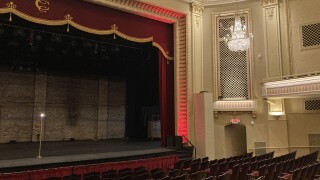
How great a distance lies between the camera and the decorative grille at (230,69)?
12383 mm

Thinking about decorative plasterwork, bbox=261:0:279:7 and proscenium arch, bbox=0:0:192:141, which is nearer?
proscenium arch, bbox=0:0:192:141

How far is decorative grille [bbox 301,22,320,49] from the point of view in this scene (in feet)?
37.3

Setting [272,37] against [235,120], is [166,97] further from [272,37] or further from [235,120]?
[272,37]

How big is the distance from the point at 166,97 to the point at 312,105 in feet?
18.3

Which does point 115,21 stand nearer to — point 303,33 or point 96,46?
point 96,46

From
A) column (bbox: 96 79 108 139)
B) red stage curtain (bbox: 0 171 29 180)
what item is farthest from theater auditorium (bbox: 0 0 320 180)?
column (bbox: 96 79 108 139)

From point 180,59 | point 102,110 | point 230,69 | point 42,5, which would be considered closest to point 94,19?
point 42,5

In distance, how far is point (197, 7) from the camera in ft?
41.8

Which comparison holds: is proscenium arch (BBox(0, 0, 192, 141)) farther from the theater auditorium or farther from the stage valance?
the stage valance

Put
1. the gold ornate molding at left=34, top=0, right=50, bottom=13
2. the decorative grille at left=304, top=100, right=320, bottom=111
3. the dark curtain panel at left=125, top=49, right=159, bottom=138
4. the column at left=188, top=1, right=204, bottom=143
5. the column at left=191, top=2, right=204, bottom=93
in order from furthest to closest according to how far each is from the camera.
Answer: the dark curtain panel at left=125, top=49, right=159, bottom=138 → the column at left=191, top=2, right=204, bottom=93 → the column at left=188, top=1, right=204, bottom=143 → the decorative grille at left=304, top=100, right=320, bottom=111 → the gold ornate molding at left=34, top=0, right=50, bottom=13

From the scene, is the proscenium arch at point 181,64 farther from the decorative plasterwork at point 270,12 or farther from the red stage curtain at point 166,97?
the decorative plasterwork at point 270,12

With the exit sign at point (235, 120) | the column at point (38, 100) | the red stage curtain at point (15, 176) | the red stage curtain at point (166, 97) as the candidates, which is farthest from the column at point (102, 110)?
the red stage curtain at point (15, 176)

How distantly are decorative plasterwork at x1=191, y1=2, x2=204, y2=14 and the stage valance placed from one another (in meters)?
1.21

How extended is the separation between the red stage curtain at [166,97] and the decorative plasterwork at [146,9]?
154 centimetres
